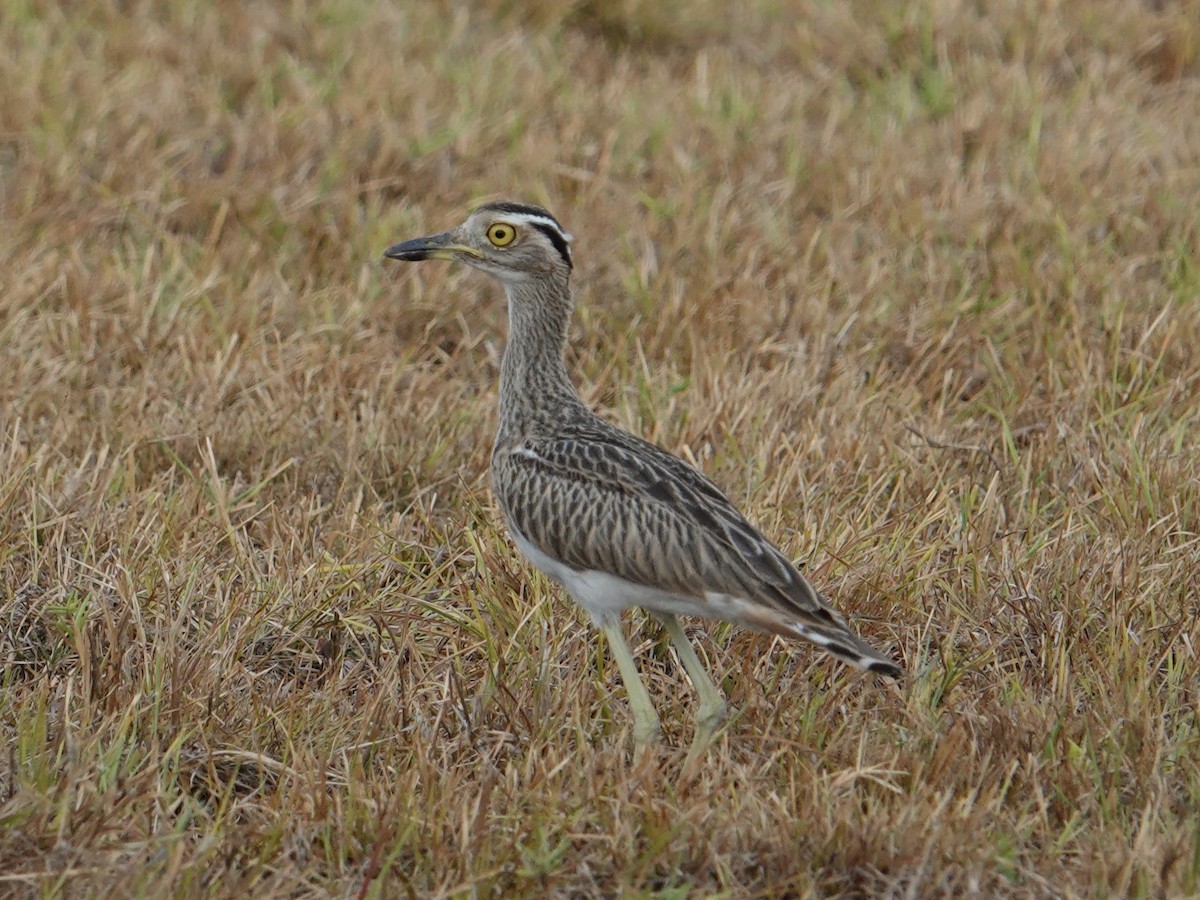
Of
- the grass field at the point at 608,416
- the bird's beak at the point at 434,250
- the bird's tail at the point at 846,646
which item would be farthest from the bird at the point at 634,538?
the bird's beak at the point at 434,250

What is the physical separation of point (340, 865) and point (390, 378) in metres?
2.69

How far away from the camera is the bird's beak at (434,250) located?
5270 mm

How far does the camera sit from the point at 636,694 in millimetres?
4371

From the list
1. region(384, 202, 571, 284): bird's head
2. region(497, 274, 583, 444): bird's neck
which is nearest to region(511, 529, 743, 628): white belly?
region(497, 274, 583, 444): bird's neck

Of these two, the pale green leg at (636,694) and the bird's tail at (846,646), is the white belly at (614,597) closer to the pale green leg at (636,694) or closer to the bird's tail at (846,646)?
the pale green leg at (636,694)

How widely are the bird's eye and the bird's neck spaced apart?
0.13 metres

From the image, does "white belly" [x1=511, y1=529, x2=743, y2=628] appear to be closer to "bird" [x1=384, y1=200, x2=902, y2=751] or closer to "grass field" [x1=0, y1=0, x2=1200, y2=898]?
"bird" [x1=384, y1=200, x2=902, y2=751]

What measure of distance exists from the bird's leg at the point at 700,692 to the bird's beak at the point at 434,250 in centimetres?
131

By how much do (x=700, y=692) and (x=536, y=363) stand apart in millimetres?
1192

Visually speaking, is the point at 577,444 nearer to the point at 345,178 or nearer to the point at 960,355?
the point at 960,355

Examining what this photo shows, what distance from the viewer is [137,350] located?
6422 millimetres

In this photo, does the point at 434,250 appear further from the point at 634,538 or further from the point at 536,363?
the point at 634,538

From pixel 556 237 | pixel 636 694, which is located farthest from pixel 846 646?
pixel 556 237

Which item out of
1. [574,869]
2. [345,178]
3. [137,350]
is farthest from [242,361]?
[574,869]
